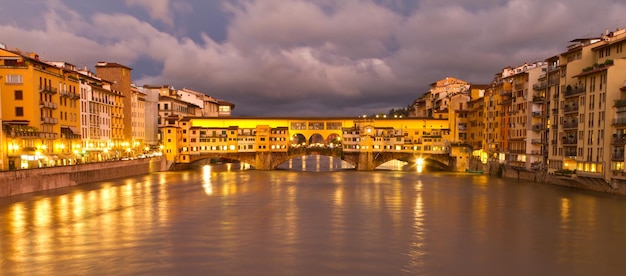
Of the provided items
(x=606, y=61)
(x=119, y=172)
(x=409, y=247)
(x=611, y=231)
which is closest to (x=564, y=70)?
(x=606, y=61)

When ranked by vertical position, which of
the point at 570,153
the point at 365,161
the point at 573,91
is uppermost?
the point at 573,91

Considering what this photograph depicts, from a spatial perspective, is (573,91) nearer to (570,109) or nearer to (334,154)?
(570,109)

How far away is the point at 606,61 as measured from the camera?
38.2 metres

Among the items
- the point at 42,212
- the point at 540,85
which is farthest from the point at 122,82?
the point at 540,85

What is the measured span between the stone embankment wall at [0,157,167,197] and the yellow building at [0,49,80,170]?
2793mm

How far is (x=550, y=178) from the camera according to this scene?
157 ft

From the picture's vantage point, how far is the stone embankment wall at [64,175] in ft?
123

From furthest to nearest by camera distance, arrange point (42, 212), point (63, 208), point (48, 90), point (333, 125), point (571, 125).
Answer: point (333, 125) → point (48, 90) → point (571, 125) → point (63, 208) → point (42, 212)

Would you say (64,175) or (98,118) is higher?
(98,118)

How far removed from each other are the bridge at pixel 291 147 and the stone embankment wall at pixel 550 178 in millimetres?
8082

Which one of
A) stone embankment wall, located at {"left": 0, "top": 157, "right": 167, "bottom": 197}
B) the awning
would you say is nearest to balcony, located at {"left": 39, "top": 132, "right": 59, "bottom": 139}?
the awning

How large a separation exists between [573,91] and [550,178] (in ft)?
33.3

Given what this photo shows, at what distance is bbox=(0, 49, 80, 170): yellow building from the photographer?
42469 millimetres

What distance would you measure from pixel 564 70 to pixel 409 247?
108 feet
